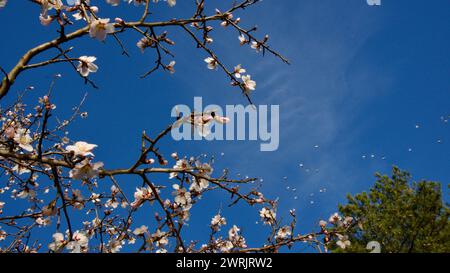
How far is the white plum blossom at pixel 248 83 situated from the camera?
3.55 metres

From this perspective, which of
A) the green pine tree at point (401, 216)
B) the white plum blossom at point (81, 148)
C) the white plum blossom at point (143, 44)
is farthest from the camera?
the green pine tree at point (401, 216)

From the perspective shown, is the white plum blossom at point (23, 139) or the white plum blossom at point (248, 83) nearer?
the white plum blossom at point (23, 139)

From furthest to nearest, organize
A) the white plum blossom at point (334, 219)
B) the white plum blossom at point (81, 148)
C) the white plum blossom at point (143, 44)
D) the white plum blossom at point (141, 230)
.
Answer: the white plum blossom at point (334, 219)
the white plum blossom at point (143, 44)
the white plum blossom at point (141, 230)
the white plum blossom at point (81, 148)

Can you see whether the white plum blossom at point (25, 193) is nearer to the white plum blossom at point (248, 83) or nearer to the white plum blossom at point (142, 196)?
the white plum blossom at point (142, 196)

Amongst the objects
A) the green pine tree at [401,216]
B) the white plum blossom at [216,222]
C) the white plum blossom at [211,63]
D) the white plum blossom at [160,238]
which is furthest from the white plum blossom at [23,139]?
the green pine tree at [401,216]

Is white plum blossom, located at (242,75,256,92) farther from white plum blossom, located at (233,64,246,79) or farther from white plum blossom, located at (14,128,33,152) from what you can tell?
white plum blossom, located at (14,128,33,152)

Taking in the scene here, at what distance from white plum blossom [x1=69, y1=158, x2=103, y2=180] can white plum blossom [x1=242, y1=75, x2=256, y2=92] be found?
1895 mm

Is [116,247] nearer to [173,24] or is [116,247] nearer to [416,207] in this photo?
[173,24]

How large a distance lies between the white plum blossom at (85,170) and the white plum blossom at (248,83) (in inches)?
74.6

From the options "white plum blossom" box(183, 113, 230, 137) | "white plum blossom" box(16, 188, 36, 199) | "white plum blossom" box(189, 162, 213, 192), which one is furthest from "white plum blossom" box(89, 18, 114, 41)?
"white plum blossom" box(16, 188, 36, 199)

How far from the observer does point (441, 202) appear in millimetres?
15078

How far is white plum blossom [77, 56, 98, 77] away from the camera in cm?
268
